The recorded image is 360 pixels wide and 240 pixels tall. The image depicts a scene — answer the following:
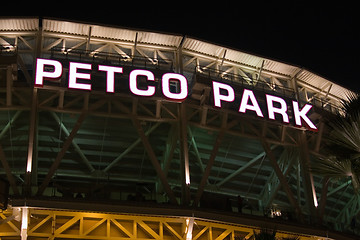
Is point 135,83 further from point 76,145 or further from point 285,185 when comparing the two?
point 285,185

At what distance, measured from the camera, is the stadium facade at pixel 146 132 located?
26828mm

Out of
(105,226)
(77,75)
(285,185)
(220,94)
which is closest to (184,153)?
Result: (220,94)

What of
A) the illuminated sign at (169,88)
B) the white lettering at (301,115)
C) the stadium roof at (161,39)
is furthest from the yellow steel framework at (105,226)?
the stadium roof at (161,39)

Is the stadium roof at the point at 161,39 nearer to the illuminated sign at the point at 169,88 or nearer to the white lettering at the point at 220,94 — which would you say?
the illuminated sign at the point at 169,88

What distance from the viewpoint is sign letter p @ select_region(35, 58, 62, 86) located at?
92.5 feet

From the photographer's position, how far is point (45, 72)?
28.5 metres

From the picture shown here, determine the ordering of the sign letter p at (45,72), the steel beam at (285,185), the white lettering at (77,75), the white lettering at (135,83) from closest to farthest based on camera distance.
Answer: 1. the sign letter p at (45,72)
2. the white lettering at (77,75)
3. the white lettering at (135,83)
4. the steel beam at (285,185)

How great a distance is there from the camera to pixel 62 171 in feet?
122

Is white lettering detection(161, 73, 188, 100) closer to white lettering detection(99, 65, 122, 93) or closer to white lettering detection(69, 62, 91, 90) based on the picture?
white lettering detection(99, 65, 122, 93)

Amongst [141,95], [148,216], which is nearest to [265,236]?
[148,216]

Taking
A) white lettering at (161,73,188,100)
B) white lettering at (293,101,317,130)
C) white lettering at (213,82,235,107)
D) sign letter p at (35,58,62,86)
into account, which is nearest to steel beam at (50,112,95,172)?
sign letter p at (35,58,62,86)

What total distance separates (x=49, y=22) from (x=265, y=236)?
19383 millimetres

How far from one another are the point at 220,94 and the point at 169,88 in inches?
126

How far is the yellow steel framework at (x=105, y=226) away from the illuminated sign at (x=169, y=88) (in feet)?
22.1
